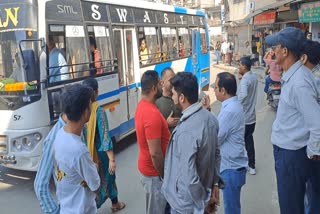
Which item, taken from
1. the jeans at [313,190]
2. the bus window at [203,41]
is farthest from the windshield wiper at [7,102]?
the bus window at [203,41]

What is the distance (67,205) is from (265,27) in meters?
20.1

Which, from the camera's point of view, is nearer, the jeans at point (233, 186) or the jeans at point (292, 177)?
the jeans at point (292, 177)

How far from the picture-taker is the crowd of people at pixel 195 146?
7.48 ft

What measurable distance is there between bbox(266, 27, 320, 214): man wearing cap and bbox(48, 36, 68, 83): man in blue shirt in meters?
3.32

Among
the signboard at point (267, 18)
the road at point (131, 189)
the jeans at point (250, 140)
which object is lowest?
the road at point (131, 189)

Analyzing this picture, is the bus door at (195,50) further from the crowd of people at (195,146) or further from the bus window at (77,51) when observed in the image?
the crowd of people at (195,146)

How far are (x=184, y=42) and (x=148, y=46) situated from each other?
10.1 ft

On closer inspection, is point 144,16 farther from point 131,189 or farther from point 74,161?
point 74,161

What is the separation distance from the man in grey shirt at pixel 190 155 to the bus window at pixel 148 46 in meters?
5.41

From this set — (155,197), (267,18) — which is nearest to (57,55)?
(155,197)

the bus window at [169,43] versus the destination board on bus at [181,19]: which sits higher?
the destination board on bus at [181,19]

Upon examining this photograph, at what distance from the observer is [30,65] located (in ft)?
15.5

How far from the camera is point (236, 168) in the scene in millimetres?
3189

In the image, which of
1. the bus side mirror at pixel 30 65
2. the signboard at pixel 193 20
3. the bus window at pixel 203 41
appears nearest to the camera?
the bus side mirror at pixel 30 65
